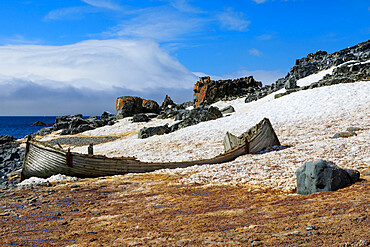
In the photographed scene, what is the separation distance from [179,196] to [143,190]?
65.9 inches

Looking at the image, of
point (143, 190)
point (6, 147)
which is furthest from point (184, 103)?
point (143, 190)

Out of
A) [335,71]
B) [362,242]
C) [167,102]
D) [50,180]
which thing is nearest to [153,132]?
[50,180]

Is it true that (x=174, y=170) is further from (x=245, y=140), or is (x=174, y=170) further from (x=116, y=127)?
(x=116, y=127)

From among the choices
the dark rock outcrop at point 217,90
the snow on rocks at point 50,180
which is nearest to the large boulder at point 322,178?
the snow on rocks at point 50,180

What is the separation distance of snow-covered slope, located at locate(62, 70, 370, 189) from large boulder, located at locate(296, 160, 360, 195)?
3.01 ft

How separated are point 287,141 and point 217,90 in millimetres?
40568

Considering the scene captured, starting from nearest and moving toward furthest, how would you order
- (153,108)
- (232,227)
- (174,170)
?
(232,227)
(174,170)
(153,108)

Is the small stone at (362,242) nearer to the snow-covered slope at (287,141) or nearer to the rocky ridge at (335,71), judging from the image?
the snow-covered slope at (287,141)

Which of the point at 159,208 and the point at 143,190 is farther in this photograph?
the point at 143,190

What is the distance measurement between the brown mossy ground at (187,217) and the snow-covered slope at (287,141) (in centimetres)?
156

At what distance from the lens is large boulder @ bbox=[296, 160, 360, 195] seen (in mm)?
7164

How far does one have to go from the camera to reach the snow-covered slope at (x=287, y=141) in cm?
1036

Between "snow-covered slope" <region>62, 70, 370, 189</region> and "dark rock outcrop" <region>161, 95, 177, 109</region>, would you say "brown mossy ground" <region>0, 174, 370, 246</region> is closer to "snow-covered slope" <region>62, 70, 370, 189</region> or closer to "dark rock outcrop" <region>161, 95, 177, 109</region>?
Answer: "snow-covered slope" <region>62, 70, 370, 189</region>

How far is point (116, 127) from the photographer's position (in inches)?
1666
